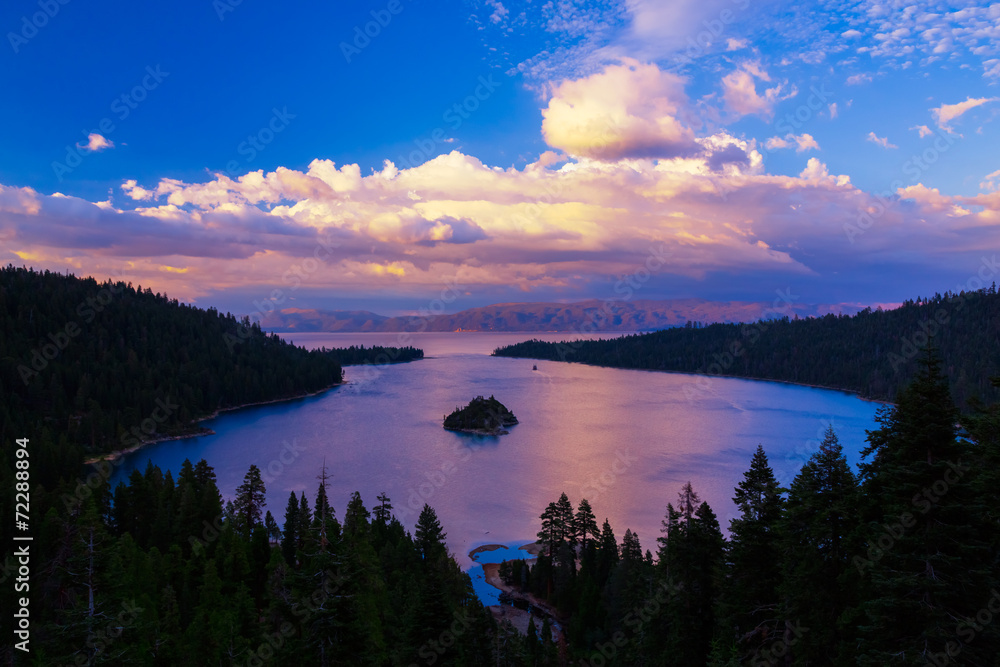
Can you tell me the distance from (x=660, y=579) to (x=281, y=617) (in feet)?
55.3

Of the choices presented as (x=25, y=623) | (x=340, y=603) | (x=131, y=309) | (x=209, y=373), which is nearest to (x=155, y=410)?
(x=209, y=373)

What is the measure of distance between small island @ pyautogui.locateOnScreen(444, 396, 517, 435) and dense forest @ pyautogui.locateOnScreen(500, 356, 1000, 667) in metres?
97.1

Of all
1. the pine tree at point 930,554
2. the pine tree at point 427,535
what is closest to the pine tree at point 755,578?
the pine tree at point 930,554

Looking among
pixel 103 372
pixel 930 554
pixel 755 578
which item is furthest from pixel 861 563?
pixel 103 372

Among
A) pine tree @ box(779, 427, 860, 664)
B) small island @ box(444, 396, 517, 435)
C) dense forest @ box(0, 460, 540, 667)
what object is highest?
pine tree @ box(779, 427, 860, 664)

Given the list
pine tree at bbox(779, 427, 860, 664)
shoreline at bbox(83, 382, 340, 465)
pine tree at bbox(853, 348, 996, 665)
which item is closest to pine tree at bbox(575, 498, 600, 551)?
pine tree at bbox(779, 427, 860, 664)

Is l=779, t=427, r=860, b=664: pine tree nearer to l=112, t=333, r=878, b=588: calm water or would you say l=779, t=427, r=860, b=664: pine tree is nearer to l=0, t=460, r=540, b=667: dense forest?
l=0, t=460, r=540, b=667: dense forest

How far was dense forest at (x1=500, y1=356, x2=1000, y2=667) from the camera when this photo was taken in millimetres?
12148

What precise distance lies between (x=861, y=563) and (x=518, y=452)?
305 feet

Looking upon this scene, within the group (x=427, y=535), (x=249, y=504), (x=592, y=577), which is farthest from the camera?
(x=249, y=504)

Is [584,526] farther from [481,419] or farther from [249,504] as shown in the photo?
[481,419]

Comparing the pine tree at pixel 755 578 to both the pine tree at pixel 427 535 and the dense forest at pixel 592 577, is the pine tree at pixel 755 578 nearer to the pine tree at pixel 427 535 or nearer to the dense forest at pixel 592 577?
the dense forest at pixel 592 577

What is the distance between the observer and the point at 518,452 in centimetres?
10656

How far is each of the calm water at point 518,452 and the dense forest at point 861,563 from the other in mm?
39074
